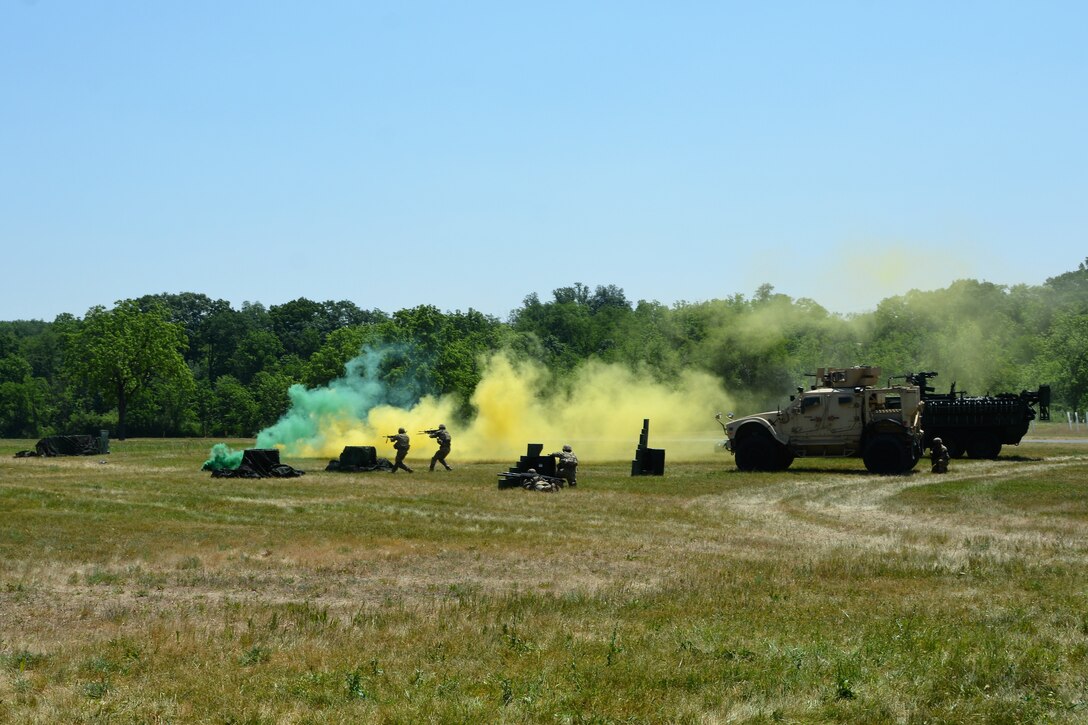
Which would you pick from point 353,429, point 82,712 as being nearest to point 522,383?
point 353,429

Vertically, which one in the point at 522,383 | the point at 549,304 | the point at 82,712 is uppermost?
the point at 549,304

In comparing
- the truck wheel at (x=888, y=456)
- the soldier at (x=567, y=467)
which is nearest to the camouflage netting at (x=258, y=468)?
the soldier at (x=567, y=467)

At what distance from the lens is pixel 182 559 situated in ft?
56.6

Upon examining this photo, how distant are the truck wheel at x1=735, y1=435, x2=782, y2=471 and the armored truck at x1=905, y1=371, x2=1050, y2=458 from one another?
24.3ft

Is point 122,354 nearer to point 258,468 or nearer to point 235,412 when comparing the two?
point 235,412

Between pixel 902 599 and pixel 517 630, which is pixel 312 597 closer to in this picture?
pixel 517 630

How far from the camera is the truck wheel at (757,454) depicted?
3762 cm

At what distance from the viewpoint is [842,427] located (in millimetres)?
36656

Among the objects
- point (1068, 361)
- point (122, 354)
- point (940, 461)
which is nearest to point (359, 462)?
point (940, 461)

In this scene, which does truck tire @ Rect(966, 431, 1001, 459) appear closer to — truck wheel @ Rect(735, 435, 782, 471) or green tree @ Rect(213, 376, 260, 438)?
truck wheel @ Rect(735, 435, 782, 471)

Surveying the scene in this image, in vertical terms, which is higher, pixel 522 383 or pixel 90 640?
pixel 522 383

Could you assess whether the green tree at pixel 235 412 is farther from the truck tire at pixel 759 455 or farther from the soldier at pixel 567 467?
the soldier at pixel 567 467

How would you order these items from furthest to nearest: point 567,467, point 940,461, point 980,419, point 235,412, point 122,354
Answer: point 235,412 → point 122,354 → point 980,419 → point 940,461 → point 567,467

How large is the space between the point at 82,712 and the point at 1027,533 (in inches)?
672
